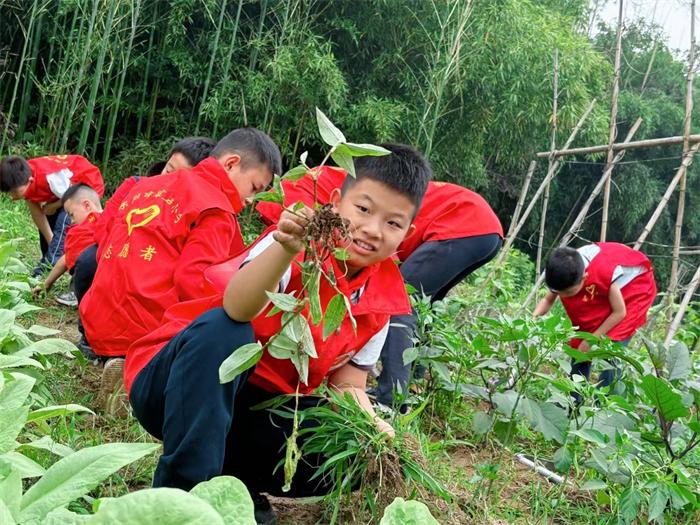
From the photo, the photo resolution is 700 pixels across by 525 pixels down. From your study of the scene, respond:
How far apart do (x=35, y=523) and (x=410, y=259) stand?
231 cm

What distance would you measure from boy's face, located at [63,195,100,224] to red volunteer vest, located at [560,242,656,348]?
2.42m

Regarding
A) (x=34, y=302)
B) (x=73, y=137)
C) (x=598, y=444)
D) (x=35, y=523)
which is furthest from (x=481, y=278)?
(x=73, y=137)

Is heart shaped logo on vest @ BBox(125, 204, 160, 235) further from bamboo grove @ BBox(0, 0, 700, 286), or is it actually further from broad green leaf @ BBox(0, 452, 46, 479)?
bamboo grove @ BBox(0, 0, 700, 286)

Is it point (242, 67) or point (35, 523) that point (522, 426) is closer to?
point (35, 523)

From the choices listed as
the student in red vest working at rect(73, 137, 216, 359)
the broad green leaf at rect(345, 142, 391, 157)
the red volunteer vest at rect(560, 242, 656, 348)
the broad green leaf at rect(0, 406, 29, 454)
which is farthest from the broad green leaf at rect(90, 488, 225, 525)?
the red volunteer vest at rect(560, 242, 656, 348)

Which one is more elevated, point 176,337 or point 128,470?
point 176,337

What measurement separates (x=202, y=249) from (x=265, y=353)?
2.46ft

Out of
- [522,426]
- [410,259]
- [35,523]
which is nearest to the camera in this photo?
[35,523]

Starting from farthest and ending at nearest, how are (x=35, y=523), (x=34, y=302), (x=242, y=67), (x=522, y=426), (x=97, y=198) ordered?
1. (x=242, y=67)
2. (x=97, y=198)
3. (x=34, y=302)
4. (x=522, y=426)
5. (x=35, y=523)

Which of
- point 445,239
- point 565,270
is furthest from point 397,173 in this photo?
point 565,270

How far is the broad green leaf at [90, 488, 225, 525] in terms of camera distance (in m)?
0.43

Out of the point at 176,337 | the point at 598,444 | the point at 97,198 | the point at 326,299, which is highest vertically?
the point at 326,299

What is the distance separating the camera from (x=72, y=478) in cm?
66

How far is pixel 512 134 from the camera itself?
8.74 meters
